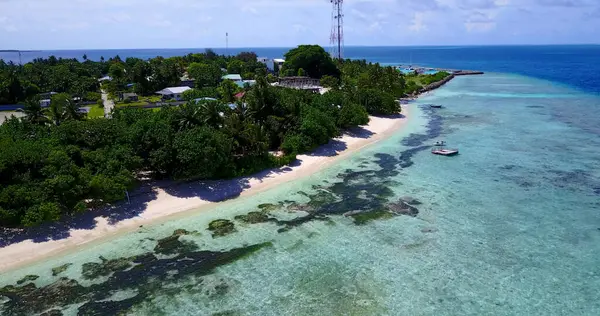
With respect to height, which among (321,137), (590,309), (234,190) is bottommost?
(590,309)

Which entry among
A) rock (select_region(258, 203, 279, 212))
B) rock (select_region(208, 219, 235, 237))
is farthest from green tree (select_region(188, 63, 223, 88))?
rock (select_region(208, 219, 235, 237))

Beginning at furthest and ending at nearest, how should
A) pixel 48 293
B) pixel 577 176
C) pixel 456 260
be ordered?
pixel 577 176
pixel 456 260
pixel 48 293

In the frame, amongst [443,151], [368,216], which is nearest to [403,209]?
[368,216]

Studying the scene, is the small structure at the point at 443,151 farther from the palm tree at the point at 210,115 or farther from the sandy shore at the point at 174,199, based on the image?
the palm tree at the point at 210,115

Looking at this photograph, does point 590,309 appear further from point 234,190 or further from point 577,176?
point 234,190

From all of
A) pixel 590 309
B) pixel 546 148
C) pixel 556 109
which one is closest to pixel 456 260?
pixel 590 309

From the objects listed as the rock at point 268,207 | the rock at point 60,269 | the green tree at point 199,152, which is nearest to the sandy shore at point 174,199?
the rock at point 60,269
